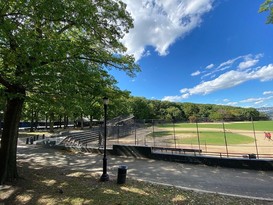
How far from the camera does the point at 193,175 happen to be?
11648mm

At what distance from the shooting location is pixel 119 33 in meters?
10.7

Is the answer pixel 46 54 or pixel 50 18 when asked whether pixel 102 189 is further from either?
pixel 50 18

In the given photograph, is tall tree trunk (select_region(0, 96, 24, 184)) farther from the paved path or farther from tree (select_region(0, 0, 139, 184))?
the paved path

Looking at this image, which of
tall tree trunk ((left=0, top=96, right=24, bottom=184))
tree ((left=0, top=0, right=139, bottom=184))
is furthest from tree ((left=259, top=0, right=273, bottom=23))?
tall tree trunk ((left=0, top=96, right=24, bottom=184))

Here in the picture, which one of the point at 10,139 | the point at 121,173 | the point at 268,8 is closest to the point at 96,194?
the point at 121,173

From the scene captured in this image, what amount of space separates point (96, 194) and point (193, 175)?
238 inches

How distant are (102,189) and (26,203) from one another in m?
2.76

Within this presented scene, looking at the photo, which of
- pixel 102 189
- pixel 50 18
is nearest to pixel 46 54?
pixel 50 18

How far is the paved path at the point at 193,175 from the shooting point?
929 centimetres

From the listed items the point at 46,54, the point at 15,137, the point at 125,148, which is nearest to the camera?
the point at 46,54

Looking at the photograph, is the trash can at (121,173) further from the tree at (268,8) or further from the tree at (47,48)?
the tree at (268,8)

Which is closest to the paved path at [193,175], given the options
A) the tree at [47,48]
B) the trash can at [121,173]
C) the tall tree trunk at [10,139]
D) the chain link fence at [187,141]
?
the trash can at [121,173]

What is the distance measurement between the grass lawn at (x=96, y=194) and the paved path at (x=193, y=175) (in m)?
1.26

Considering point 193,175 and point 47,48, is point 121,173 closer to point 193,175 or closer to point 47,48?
point 193,175
